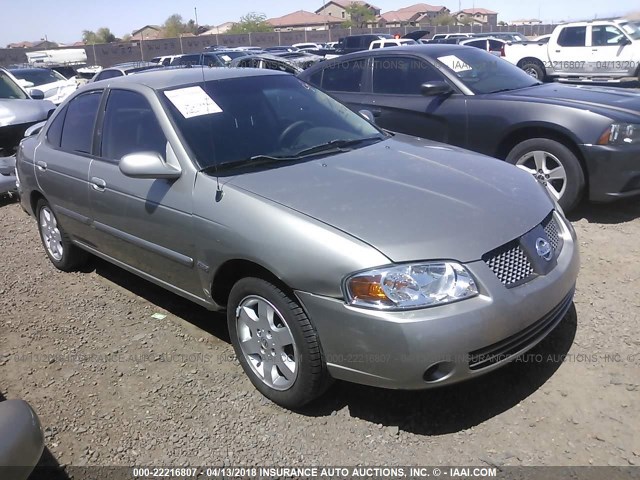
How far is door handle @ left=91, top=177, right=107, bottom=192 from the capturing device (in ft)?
12.7

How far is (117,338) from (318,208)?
1887 millimetres

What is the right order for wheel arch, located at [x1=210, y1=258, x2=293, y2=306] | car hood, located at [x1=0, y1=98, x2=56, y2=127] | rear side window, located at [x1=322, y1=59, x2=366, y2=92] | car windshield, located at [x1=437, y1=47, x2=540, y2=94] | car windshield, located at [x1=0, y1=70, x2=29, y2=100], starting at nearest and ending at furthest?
wheel arch, located at [x1=210, y1=258, x2=293, y2=306] → car windshield, located at [x1=437, y1=47, x2=540, y2=94] → rear side window, located at [x1=322, y1=59, x2=366, y2=92] → car hood, located at [x1=0, y1=98, x2=56, y2=127] → car windshield, located at [x1=0, y1=70, x2=29, y2=100]

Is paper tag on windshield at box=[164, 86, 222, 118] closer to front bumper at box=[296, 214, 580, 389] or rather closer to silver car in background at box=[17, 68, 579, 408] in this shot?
silver car in background at box=[17, 68, 579, 408]

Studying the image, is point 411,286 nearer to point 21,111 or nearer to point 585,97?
point 585,97

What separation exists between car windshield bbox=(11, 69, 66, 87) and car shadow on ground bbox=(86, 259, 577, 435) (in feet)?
49.8

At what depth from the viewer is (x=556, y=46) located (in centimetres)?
1599

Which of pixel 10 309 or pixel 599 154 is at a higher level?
pixel 599 154

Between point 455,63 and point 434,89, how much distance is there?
0.56 m

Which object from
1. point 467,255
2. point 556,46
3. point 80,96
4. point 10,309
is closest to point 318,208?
point 467,255

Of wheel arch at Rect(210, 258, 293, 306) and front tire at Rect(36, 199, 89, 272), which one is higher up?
wheel arch at Rect(210, 258, 293, 306)

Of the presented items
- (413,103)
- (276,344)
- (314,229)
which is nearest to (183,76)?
(314,229)

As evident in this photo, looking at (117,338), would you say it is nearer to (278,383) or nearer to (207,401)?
(207,401)

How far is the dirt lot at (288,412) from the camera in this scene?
2.68 m

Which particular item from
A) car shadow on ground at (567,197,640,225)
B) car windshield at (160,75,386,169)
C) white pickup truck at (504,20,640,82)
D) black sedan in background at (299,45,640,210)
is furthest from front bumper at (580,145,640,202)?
white pickup truck at (504,20,640,82)
